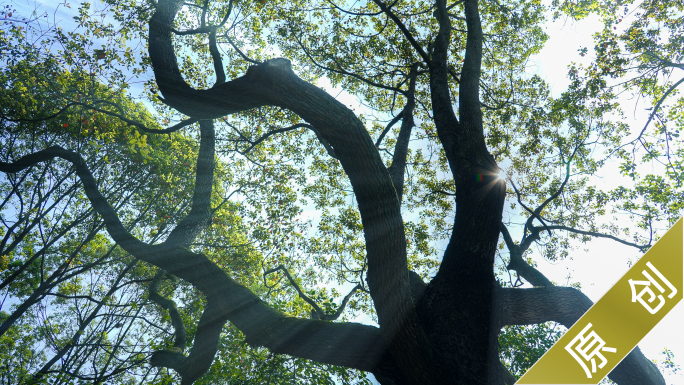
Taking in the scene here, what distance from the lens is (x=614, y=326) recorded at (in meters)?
2.93

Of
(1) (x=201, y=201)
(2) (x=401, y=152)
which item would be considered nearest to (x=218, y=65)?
(1) (x=201, y=201)

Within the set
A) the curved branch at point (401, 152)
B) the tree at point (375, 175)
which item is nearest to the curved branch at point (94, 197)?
the tree at point (375, 175)

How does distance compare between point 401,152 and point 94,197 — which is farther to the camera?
point 401,152

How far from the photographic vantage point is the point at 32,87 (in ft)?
29.9

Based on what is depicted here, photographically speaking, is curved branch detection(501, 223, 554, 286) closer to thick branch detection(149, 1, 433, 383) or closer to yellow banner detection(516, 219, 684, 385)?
yellow banner detection(516, 219, 684, 385)

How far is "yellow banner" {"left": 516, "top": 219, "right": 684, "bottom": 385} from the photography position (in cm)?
282

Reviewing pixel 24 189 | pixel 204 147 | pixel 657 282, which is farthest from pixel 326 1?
pixel 24 189

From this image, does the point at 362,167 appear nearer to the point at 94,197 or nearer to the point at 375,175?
the point at 375,175

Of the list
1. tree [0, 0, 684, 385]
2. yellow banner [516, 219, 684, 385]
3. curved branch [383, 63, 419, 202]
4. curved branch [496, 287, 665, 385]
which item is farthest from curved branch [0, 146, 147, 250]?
yellow banner [516, 219, 684, 385]

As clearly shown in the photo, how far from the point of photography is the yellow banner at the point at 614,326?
2815mm

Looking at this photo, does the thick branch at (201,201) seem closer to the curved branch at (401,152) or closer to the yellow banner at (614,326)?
the curved branch at (401,152)

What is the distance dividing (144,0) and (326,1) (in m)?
3.98

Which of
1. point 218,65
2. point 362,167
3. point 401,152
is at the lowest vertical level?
point 362,167

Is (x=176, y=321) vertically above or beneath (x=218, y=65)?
beneath
